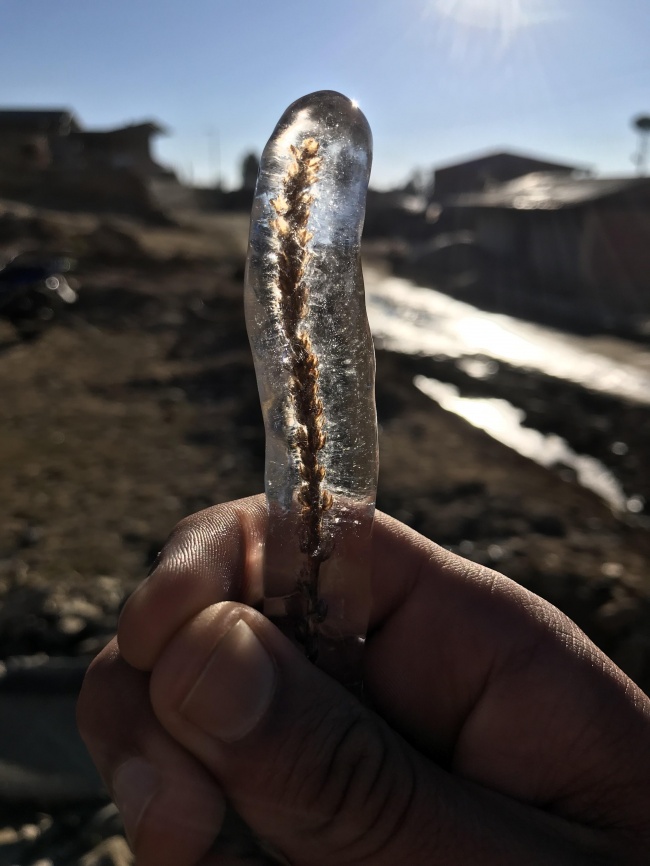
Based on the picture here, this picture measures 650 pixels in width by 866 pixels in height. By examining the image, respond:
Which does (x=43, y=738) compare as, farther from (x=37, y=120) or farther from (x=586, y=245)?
(x=37, y=120)

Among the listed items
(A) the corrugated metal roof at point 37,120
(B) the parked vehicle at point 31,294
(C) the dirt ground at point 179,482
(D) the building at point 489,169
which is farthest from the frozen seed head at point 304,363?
(D) the building at point 489,169

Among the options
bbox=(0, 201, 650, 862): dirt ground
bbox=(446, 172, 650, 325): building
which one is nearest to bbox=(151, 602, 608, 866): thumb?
bbox=(0, 201, 650, 862): dirt ground

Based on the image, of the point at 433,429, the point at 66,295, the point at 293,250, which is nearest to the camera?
the point at 293,250

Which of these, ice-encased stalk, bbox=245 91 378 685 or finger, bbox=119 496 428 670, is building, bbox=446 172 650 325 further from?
ice-encased stalk, bbox=245 91 378 685

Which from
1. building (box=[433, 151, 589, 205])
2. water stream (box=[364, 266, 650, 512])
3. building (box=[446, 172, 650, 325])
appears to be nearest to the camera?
water stream (box=[364, 266, 650, 512])

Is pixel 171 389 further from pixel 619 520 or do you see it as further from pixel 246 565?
pixel 246 565

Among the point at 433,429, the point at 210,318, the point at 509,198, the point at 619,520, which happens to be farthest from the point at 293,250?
the point at 509,198

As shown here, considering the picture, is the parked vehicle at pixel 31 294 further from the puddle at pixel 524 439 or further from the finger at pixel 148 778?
the finger at pixel 148 778
